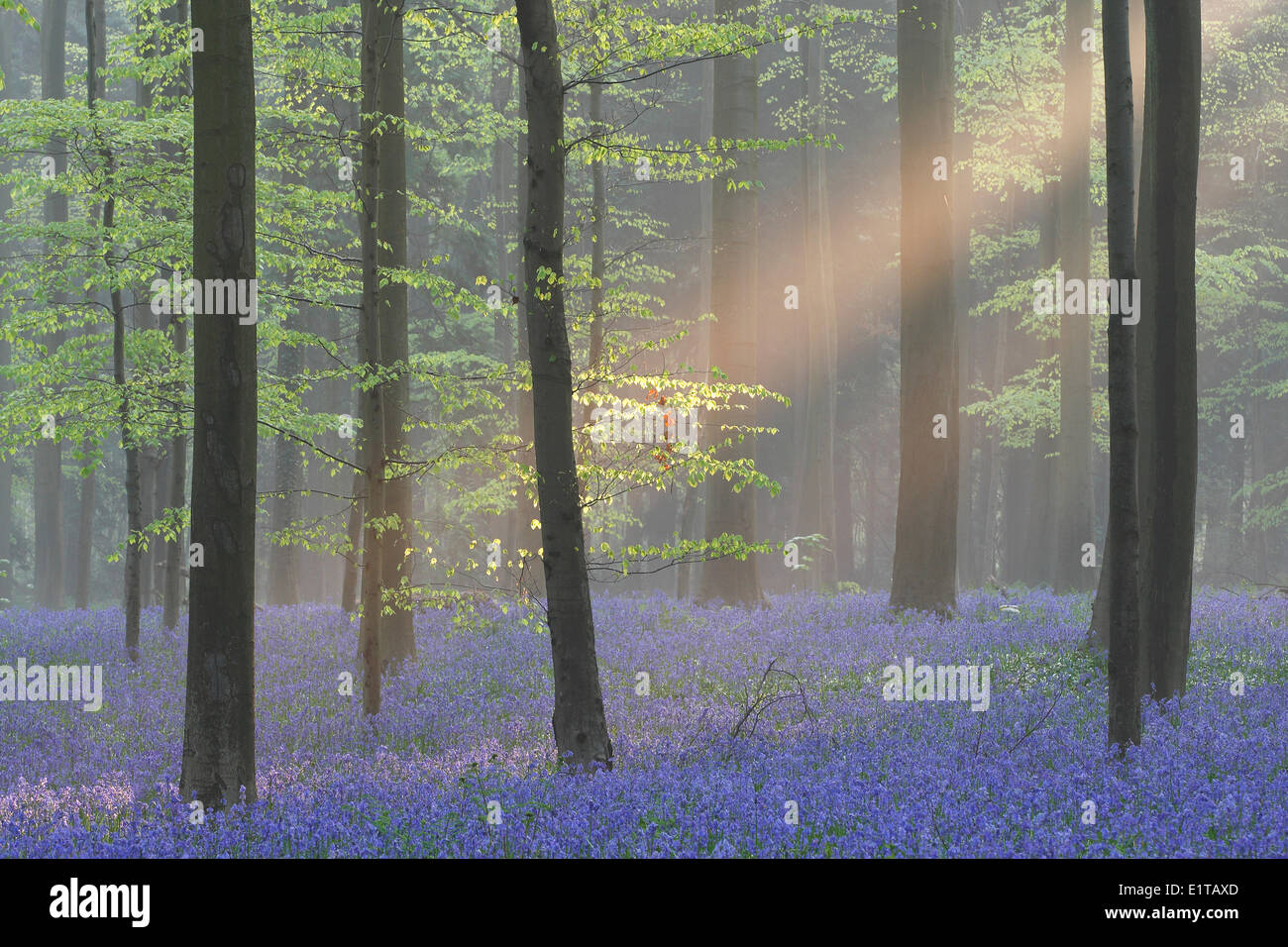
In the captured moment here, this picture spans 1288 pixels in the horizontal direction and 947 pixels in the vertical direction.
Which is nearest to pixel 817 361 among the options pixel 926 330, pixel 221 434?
pixel 926 330

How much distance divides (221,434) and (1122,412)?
6359 millimetres

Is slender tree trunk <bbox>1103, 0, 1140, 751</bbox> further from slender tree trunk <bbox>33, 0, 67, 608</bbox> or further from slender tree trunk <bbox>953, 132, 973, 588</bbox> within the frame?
slender tree trunk <bbox>33, 0, 67, 608</bbox>

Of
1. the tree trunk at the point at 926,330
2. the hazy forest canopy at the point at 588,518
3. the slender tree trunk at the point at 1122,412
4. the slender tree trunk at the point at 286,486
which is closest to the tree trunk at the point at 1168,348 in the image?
the hazy forest canopy at the point at 588,518

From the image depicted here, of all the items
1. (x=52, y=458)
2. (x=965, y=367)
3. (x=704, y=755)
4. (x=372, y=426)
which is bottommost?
(x=704, y=755)

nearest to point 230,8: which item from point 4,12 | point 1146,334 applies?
point 1146,334

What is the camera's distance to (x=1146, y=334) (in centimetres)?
1016

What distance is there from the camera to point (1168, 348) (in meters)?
10.1

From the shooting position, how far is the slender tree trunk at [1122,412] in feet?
25.5

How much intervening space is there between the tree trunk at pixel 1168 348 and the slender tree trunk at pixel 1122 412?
2.10m

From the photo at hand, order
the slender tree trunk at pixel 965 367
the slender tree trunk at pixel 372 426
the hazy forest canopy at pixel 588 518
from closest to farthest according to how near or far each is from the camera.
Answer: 1. the hazy forest canopy at pixel 588 518
2. the slender tree trunk at pixel 372 426
3. the slender tree trunk at pixel 965 367

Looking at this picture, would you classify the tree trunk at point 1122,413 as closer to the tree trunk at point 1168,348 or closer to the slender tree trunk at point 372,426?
the tree trunk at point 1168,348

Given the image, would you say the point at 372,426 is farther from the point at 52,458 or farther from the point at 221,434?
the point at 52,458

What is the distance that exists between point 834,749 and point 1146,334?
5161 millimetres

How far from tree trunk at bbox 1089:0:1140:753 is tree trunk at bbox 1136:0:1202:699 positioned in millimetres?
2105
